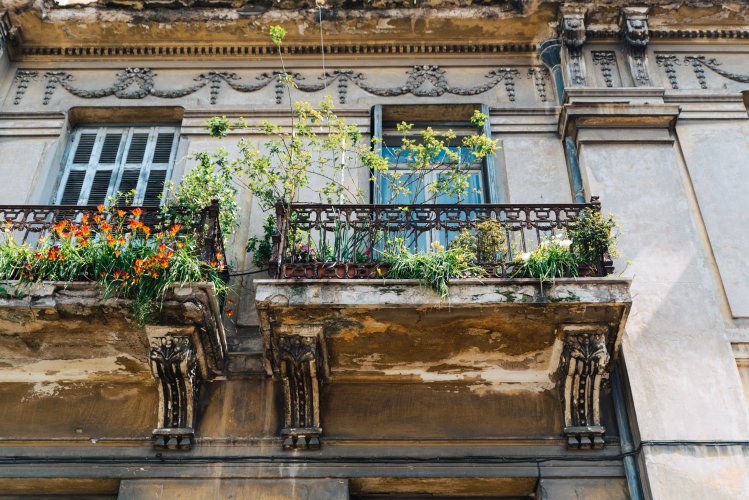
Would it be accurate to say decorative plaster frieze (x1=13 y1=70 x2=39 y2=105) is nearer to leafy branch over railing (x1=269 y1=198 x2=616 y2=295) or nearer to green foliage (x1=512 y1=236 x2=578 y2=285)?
leafy branch over railing (x1=269 y1=198 x2=616 y2=295)

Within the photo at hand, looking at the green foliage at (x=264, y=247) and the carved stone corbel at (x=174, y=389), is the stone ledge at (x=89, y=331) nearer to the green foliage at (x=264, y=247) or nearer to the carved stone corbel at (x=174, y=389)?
the carved stone corbel at (x=174, y=389)

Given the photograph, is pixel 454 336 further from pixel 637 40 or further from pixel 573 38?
pixel 637 40

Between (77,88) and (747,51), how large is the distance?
7300 millimetres

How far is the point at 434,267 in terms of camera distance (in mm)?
6152

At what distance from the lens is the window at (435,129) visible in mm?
8164

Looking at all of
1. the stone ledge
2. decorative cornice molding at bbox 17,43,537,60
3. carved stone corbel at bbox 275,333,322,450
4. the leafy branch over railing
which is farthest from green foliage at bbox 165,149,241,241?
decorative cornice molding at bbox 17,43,537,60

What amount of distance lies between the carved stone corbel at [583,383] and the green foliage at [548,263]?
46cm

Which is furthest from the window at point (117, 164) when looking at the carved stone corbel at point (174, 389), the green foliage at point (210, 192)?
the carved stone corbel at point (174, 389)

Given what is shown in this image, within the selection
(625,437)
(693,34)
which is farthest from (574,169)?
(625,437)

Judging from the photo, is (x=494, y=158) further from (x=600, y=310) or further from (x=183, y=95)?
(x=183, y=95)

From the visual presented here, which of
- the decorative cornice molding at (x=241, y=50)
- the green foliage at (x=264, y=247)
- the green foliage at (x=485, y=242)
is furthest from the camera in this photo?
the decorative cornice molding at (x=241, y=50)

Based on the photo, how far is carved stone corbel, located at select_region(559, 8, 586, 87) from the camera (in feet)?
28.2

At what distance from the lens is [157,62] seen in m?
9.24

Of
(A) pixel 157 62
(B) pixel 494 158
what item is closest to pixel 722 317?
(B) pixel 494 158
